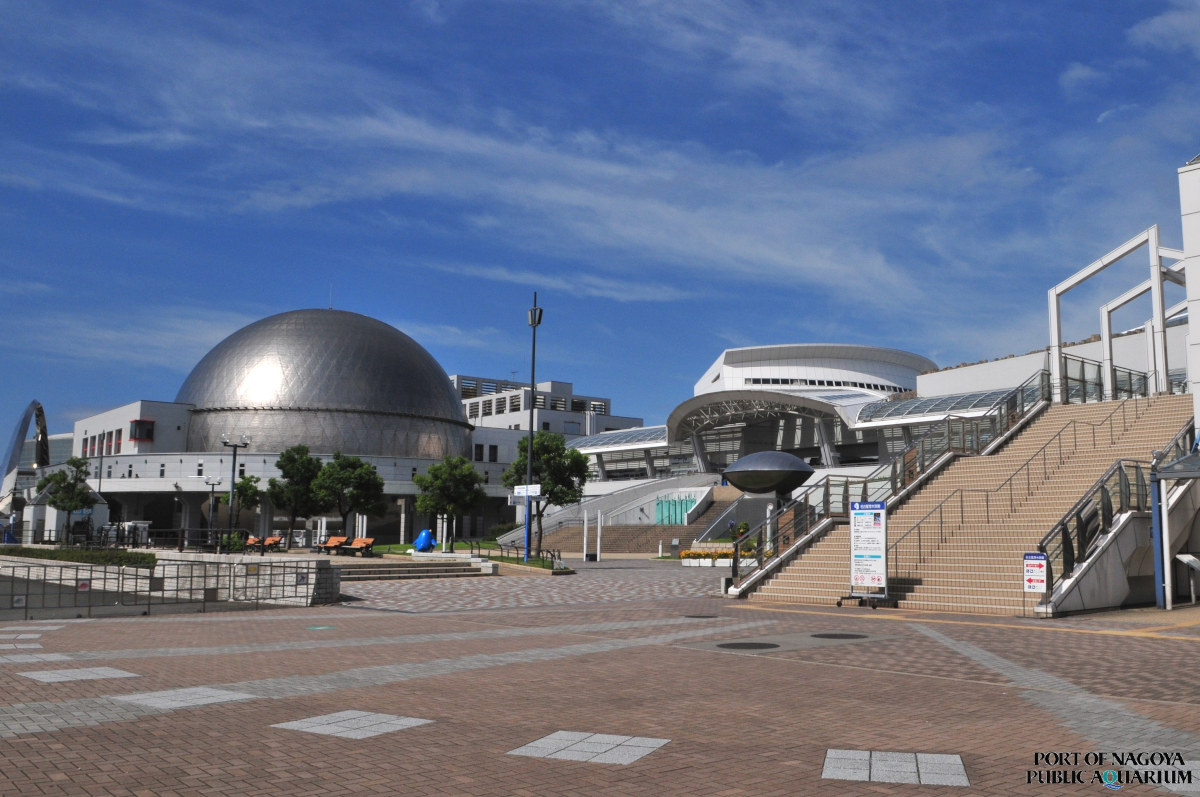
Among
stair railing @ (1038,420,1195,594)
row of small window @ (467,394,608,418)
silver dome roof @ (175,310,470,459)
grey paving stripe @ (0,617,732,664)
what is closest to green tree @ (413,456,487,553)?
grey paving stripe @ (0,617,732,664)

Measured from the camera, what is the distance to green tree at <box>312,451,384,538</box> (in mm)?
57062

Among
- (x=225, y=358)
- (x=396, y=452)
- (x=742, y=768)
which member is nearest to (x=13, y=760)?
(x=742, y=768)

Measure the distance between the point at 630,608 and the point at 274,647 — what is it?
8.50m

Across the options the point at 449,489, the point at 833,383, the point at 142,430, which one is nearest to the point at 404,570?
the point at 449,489

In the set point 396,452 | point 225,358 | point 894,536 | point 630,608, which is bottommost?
point 630,608

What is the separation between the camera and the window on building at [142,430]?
8412 centimetres

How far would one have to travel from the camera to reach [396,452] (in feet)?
279

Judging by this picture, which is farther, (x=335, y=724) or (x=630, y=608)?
(x=630, y=608)

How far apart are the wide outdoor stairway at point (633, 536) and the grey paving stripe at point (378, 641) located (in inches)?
1526

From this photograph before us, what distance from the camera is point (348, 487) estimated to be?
57.8 meters

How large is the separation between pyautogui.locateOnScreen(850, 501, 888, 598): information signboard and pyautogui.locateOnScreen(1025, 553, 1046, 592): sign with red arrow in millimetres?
2681

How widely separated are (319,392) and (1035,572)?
7265 centimetres

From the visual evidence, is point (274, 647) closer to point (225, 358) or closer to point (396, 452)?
point (396, 452)

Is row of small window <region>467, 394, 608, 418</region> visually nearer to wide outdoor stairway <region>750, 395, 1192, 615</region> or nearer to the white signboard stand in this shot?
wide outdoor stairway <region>750, 395, 1192, 615</region>
